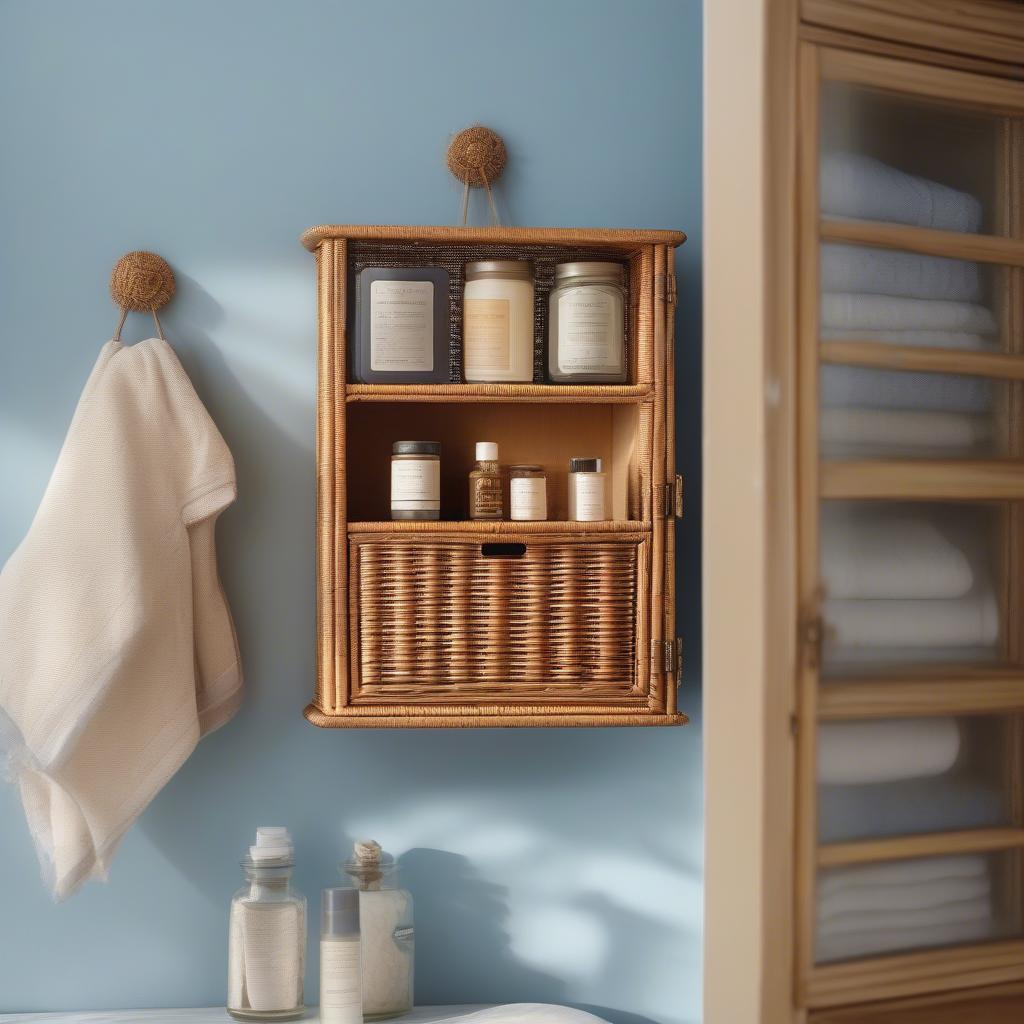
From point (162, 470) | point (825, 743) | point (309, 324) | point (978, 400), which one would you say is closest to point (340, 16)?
point (309, 324)

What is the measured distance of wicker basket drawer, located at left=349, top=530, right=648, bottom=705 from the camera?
54.4 inches

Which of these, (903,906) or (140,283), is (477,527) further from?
(903,906)

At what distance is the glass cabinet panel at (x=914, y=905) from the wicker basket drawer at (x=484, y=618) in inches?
20.8

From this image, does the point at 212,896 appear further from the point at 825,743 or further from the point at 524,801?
the point at 825,743

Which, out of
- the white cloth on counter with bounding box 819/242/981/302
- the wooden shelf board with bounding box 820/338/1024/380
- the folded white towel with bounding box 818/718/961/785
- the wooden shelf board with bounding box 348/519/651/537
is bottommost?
the folded white towel with bounding box 818/718/961/785

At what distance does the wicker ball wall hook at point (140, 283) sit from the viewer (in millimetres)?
1468

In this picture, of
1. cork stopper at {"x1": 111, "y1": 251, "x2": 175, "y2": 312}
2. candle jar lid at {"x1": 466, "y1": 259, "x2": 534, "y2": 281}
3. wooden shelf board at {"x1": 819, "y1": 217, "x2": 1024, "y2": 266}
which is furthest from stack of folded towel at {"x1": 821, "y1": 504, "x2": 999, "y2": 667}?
cork stopper at {"x1": 111, "y1": 251, "x2": 175, "y2": 312}

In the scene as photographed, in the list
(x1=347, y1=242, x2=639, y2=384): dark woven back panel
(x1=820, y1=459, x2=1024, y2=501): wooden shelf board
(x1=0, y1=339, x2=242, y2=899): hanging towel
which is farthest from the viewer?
(x1=347, y1=242, x2=639, y2=384): dark woven back panel

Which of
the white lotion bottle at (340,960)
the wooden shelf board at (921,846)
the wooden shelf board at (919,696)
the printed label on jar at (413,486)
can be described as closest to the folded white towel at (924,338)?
the wooden shelf board at (919,696)

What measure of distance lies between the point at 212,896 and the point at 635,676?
637mm

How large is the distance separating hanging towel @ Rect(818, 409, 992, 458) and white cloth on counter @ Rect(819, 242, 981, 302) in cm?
10

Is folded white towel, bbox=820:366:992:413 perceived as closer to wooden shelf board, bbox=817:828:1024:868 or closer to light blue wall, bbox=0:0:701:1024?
wooden shelf board, bbox=817:828:1024:868

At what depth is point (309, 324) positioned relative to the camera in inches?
60.4

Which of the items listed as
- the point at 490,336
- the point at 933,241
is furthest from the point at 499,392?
the point at 933,241
